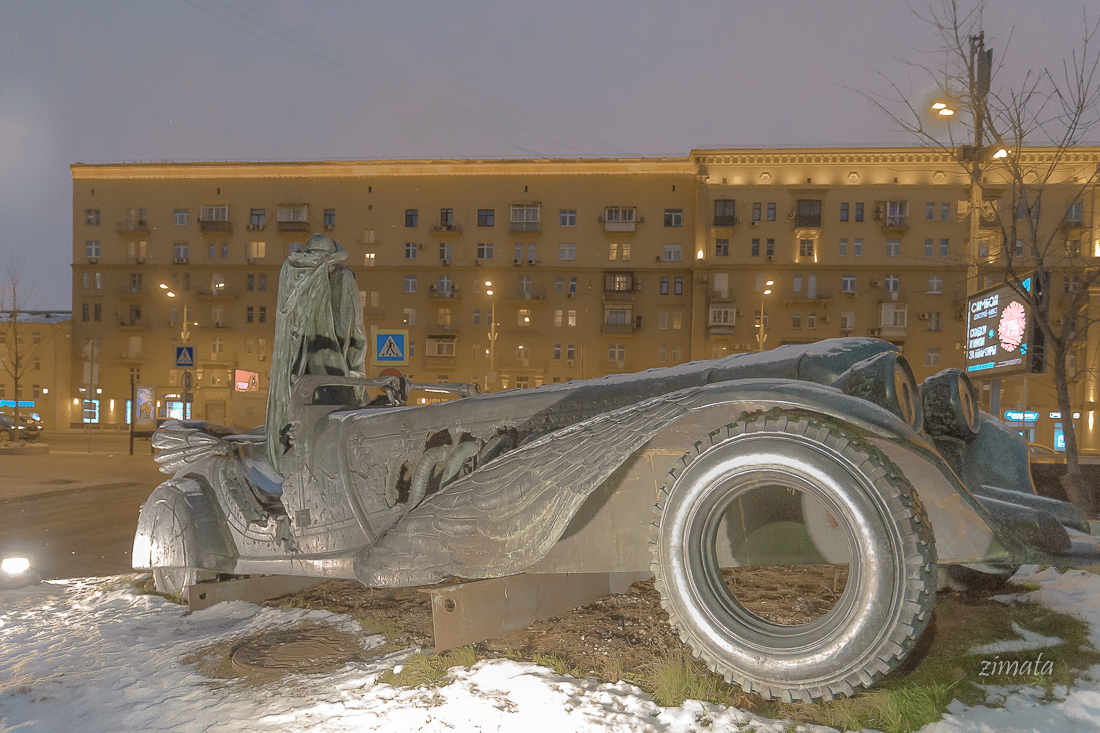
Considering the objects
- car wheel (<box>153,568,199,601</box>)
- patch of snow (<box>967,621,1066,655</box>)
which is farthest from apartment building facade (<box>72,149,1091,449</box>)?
patch of snow (<box>967,621,1066,655</box>)

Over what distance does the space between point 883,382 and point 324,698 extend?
259cm

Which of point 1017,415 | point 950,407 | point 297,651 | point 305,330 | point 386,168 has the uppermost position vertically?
point 386,168

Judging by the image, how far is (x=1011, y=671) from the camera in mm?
2672

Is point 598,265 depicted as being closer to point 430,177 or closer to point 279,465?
point 430,177

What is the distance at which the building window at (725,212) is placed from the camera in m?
40.0

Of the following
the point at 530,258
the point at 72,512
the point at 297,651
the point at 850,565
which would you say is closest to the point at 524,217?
the point at 530,258

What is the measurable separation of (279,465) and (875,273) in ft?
138

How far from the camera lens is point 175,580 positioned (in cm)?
446

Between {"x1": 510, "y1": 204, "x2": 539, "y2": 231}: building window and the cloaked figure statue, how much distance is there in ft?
127

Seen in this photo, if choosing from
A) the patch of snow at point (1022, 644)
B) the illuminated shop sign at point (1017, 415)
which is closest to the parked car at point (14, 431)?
the patch of snow at point (1022, 644)

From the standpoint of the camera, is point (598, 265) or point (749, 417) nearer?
point (749, 417)

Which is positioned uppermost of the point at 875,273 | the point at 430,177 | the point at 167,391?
the point at 430,177

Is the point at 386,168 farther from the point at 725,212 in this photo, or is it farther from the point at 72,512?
the point at 72,512

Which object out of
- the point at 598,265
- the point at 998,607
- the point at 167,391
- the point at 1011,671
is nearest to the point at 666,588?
the point at 1011,671
